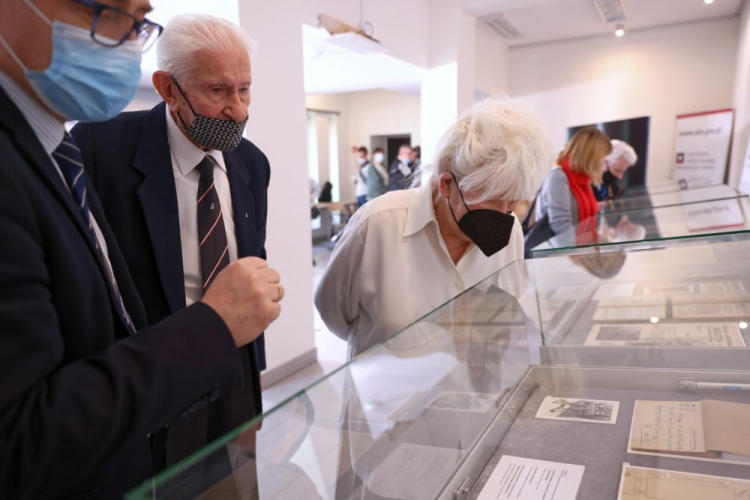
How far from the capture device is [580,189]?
12.4 feet

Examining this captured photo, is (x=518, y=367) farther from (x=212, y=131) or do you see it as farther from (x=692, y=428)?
(x=212, y=131)

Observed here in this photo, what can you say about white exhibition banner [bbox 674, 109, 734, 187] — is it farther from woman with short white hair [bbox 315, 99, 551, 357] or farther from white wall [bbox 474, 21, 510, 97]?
woman with short white hair [bbox 315, 99, 551, 357]

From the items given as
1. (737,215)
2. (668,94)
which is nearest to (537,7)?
(668,94)

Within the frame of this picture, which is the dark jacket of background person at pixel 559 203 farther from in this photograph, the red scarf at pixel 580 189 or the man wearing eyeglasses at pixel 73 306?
the man wearing eyeglasses at pixel 73 306

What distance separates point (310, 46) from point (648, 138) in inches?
215

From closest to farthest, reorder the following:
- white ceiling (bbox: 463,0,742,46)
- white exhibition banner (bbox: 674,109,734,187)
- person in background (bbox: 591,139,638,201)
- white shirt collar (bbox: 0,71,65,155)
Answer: white shirt collar (bbox: 0,71,65,155), person in background (bbox: 591,139,638,201), white ceiling (bbox: 463,0,742,46), white exhibition banner (bbox: 674,109,734,187)

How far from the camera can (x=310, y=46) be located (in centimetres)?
614

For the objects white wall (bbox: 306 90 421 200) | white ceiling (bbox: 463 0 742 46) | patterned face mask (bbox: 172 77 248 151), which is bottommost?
patterned face mask (bbox: 172 77 248 151)

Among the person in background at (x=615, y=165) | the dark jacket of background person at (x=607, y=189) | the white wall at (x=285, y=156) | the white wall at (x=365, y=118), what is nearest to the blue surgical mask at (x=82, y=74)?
the white wall at (x=285, y=156)

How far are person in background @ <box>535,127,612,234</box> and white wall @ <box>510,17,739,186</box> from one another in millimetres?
5927

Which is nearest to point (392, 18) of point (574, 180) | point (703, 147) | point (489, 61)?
point (574, 180)

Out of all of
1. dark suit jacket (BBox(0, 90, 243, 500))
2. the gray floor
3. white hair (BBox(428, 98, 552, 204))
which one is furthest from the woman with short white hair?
the gray floor

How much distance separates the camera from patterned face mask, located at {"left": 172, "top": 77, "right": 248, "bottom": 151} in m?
1.62

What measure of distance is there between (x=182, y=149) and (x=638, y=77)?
8.84 metres
